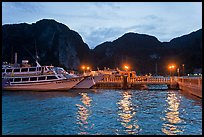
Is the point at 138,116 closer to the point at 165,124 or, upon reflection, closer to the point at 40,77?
the point at 165,124

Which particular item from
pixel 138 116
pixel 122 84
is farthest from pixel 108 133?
pixel 122 84

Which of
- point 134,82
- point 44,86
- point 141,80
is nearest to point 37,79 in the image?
point 44,86

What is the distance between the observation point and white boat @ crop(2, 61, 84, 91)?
52.2m

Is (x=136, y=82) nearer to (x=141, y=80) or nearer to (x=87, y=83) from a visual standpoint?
(x=141, y=80)

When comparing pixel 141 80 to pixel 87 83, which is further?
pixel 141 80

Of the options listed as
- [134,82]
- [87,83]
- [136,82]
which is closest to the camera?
[87,83]

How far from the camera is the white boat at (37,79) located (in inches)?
2057

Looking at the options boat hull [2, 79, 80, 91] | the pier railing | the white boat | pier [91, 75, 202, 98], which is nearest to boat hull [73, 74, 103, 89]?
pier [91, 75, 202, 98]

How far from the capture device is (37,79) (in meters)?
52.6

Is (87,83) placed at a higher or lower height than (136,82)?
lower

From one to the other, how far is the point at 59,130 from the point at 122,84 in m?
42.0

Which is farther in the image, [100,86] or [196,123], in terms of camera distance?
[100,86]

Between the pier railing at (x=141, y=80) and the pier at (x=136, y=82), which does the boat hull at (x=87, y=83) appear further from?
the pier railing at (x=141, y=80)

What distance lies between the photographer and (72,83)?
53.9m
